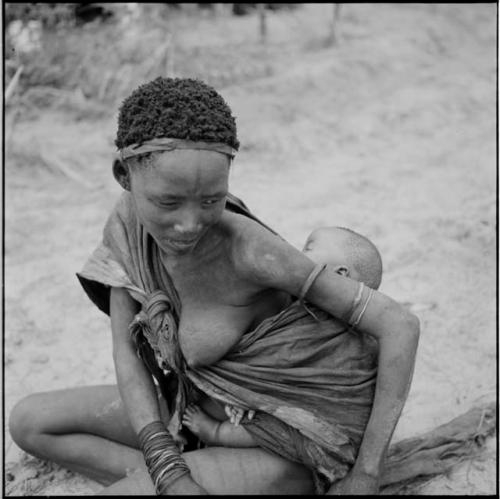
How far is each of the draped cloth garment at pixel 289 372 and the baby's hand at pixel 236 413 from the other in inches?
0.9

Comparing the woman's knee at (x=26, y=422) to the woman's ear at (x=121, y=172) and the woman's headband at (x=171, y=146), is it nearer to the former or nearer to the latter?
the woman's ear at (x=121, y=172)

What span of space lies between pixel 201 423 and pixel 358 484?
54 centimetres

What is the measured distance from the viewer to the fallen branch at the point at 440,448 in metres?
2.42

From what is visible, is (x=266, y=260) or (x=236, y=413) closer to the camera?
(x=266, y=260)

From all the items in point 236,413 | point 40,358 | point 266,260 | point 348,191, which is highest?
point 266,260

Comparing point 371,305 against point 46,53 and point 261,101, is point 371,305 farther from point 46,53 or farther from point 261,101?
point 46,53

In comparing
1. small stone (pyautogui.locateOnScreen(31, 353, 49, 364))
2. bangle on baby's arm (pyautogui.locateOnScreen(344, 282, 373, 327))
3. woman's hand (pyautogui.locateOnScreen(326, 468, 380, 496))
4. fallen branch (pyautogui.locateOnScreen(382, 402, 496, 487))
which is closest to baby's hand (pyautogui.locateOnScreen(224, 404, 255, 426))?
woman's hand (pyautogui.locateOnScreen(326, 468, 380, 496))

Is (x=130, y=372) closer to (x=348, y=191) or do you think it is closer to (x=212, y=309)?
(x=212, y=309)

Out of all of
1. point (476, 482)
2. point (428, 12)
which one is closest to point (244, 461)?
point (476, 482)

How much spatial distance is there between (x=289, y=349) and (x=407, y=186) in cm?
420

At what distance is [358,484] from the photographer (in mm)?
1940

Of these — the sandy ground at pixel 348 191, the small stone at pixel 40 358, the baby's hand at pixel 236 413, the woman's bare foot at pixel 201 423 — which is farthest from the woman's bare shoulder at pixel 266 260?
the small stone at pixel 40 358

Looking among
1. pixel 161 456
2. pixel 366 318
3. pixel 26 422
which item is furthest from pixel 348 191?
pixel 161 456

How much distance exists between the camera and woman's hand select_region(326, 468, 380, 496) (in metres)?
1.94
